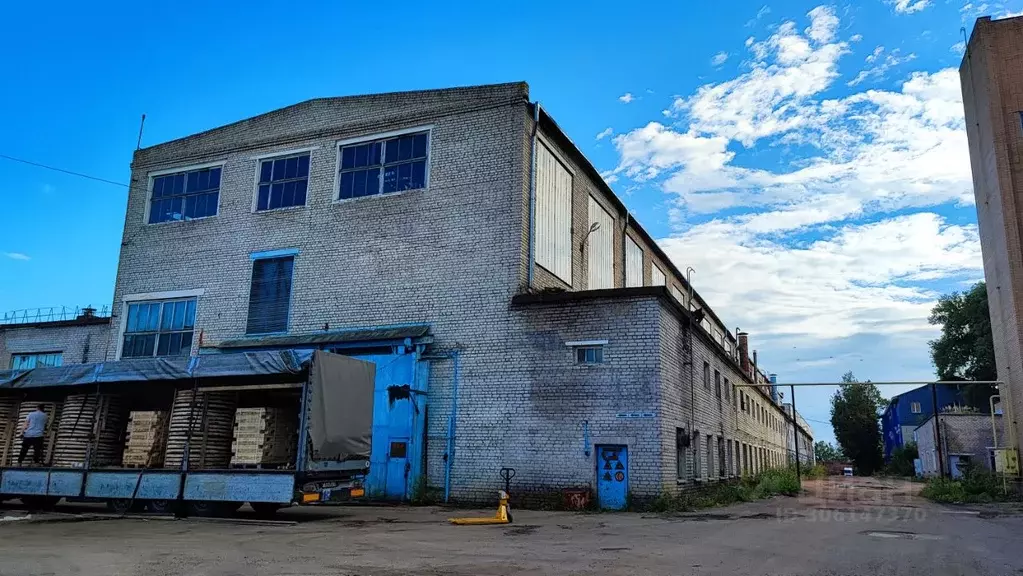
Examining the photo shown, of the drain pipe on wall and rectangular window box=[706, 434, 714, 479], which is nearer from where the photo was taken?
the drain pipe on wall

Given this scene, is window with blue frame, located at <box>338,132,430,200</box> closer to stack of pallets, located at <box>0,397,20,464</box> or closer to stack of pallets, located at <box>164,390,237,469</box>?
stack of pallets, located at <box>164,390,237,469</box>

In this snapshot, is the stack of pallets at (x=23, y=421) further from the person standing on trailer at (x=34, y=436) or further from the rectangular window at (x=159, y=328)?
the rectangular window at (x=159, y=328)

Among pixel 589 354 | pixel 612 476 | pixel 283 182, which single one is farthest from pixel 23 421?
pixel 612 476

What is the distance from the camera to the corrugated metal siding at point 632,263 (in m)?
27.8

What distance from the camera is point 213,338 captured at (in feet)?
73.3

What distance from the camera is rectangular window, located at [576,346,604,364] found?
1733 cm

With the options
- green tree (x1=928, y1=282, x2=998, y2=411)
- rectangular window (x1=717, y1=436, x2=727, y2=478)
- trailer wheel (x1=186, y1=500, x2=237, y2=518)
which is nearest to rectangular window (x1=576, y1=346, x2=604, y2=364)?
trailer wheel (x1=186, y1=500, x2=237, y2=518)

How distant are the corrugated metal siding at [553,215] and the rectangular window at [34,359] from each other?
1770 cm

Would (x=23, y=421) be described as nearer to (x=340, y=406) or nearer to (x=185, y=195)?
(x=340, y=406)

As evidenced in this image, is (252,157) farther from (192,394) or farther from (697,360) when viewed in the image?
(697,360)

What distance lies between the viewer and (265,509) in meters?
14.6

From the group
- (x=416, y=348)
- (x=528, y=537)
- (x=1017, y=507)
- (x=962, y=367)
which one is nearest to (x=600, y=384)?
(x=416, y=348)

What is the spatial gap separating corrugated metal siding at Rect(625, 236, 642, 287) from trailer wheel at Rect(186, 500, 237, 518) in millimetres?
17033

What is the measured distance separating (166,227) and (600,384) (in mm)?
15982
